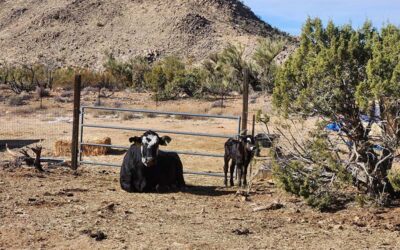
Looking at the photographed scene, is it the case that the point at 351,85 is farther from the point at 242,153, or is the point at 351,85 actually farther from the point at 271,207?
the point at 242,153

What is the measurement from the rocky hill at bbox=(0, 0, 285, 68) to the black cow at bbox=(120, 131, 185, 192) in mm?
54954

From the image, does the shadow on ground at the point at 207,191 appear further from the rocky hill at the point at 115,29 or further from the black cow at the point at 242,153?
the rocky hill at the point at 115,29

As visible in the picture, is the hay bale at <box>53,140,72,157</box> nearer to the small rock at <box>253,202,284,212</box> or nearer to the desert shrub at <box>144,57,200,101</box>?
the small rock at <box>253,202,284,212</box>

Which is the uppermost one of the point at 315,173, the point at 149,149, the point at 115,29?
the point at 115,29

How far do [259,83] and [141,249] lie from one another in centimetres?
3471

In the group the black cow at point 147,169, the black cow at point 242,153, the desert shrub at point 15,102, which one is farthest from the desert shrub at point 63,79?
the black cow at point 147,169

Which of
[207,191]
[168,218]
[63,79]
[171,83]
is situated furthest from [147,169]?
[63,79]

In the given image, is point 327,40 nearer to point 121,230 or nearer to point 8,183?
point 121,230

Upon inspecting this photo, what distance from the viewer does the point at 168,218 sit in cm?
792

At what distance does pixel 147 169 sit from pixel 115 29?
210ft

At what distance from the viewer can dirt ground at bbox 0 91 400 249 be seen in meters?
6.73

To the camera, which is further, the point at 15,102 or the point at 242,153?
the point at 15,102

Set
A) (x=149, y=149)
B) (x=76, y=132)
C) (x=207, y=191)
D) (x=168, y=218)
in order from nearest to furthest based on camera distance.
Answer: (x=168, y=218), (x=149, y=149), (x=207, y=191), (x=76, y=132)

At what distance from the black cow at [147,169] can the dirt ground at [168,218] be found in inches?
10.7
